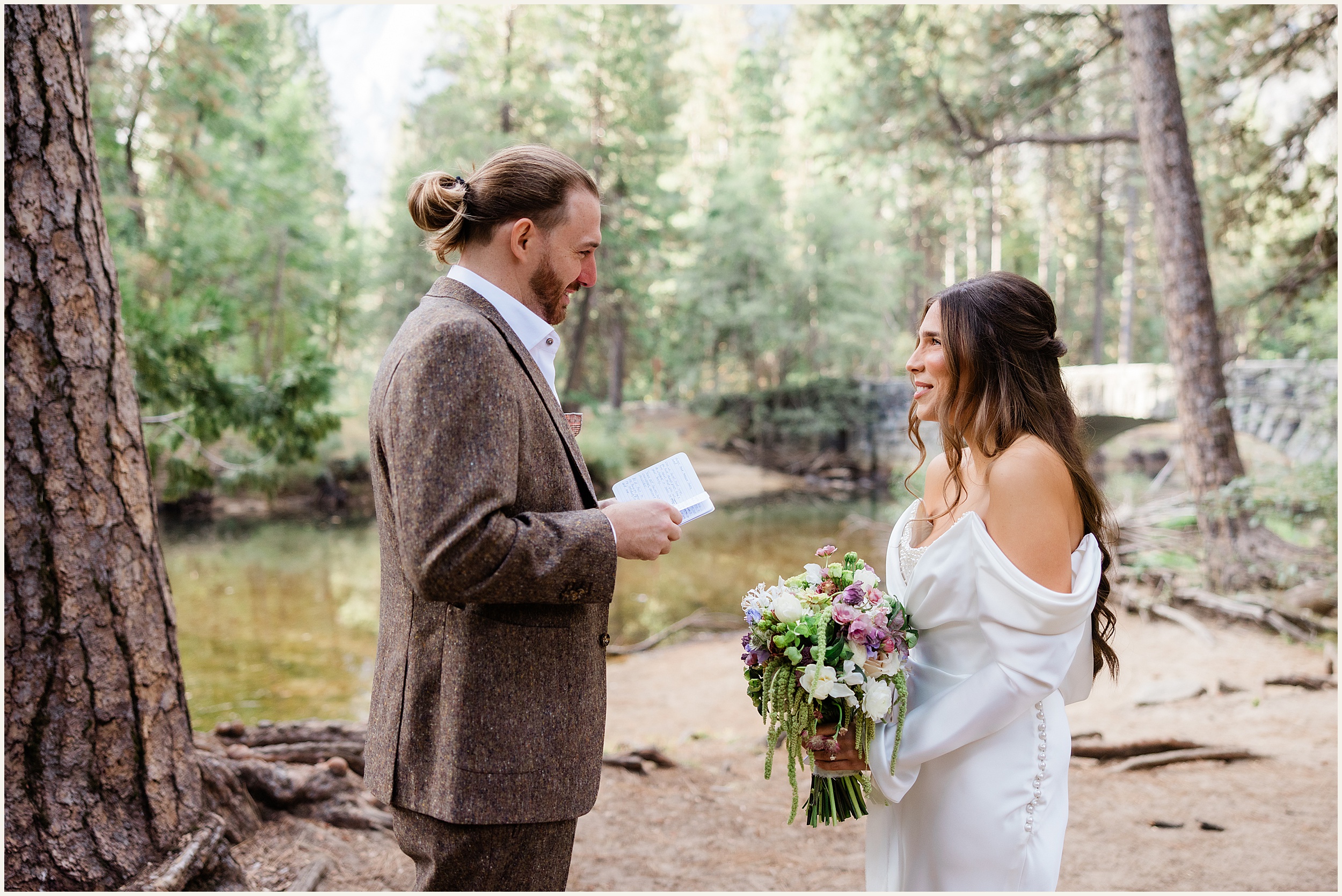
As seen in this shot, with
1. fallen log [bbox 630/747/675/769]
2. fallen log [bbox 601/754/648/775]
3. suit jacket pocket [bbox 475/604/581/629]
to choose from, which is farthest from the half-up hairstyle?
fallen log [bbox 630/747/675/769]

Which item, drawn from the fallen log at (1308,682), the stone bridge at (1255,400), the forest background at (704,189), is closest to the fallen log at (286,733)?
the forest background at (704,189)

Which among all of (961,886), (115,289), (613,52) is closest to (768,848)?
(961,886)

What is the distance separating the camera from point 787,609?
2027 mm

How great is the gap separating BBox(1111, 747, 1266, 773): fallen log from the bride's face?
11.9 ft

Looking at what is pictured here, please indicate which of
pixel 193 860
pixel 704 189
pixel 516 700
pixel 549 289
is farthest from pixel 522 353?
pixel 704 189

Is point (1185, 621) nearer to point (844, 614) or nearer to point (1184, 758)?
point (1184, 758)

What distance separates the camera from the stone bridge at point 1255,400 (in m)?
9.23

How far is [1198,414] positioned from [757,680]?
795 centimetres

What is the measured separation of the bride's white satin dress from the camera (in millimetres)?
2033

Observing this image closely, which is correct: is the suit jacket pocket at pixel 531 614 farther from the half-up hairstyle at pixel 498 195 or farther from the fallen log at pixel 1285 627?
the fallen log at pixel 1285 627

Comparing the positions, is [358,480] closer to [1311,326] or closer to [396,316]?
[396,316]

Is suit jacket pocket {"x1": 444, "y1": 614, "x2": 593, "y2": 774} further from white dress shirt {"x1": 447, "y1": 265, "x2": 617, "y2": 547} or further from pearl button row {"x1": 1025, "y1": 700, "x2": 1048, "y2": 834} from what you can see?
pearl button row {"x1": 1025, "y1": 700, "x2": 1048, "y2": 834}

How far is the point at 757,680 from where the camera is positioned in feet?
6.98

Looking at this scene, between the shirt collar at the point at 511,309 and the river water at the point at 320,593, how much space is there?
6.09 m
